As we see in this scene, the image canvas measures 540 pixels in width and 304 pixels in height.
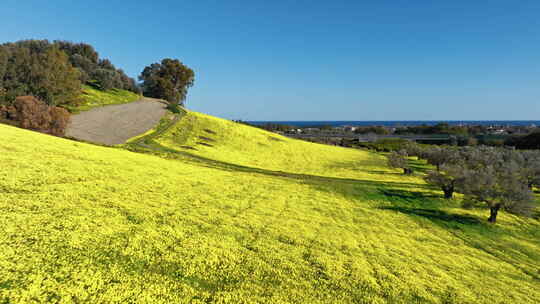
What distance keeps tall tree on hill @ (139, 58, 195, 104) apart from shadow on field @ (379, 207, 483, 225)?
80197 millimetres

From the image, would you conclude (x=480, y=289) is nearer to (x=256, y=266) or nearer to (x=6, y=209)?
(x=256, y=266)

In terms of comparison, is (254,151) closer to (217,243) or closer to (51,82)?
(51,82)

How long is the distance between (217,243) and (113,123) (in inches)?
1615

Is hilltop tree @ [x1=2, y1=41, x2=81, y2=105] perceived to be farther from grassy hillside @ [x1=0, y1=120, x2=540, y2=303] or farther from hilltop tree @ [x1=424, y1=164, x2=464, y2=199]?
hilltop tree @ [x1=424, y1=164, x2=464, y2=199]

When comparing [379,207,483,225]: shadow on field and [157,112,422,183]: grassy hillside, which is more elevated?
[157,112,422,183]: grassy hillside

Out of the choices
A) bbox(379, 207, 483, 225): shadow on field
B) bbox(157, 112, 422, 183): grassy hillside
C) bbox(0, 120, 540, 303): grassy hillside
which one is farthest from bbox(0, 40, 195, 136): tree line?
bbox(379, 207, 483, 225): shadow on field

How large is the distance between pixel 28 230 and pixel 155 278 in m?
4.31

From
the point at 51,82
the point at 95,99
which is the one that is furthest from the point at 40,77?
the point at 95,99

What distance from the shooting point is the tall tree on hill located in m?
81.3

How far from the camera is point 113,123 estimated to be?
4094 cm

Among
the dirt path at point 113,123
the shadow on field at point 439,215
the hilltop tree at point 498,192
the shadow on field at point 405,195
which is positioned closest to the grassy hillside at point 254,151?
the dirt path at point 113,123

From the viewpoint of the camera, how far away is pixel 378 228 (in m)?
15.2

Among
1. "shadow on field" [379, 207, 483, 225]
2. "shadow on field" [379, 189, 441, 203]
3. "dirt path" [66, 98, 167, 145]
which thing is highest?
"dirt path" [66, 98, 167, 145]

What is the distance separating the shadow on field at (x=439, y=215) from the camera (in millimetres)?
18984
